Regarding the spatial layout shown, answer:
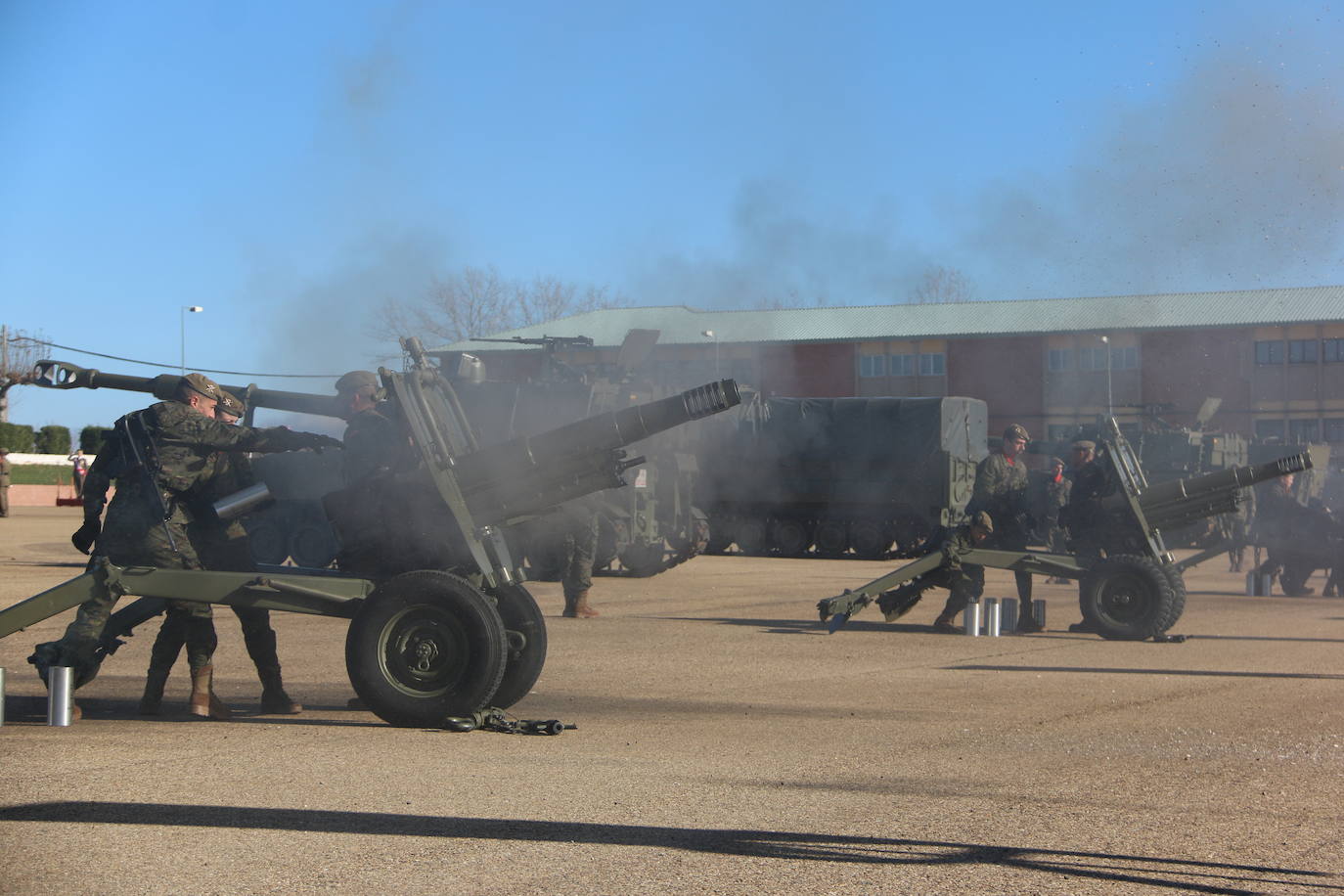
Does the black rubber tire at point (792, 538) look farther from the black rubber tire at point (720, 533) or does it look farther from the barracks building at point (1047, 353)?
the barracks building at point (1047, 353)

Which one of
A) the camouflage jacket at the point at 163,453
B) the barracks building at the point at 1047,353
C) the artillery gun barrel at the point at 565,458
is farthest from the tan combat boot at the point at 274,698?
the barracks building at the point at 1047,353

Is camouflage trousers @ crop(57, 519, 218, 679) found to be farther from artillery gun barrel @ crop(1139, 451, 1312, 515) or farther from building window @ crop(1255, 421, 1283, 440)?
building window @ crop(1255, 421, 1283, 440)

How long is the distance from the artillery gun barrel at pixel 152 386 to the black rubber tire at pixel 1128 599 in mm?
7021

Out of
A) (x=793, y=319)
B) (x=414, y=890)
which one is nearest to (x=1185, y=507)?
(x=414, y=890)

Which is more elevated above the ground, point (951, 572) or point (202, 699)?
point (951, 572)

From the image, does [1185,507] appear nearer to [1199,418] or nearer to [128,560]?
[128,560]

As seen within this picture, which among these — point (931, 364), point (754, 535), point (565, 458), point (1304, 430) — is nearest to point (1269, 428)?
point (1304, 430)

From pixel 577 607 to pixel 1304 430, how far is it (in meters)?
24.6

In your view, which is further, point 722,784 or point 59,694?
point 59,694

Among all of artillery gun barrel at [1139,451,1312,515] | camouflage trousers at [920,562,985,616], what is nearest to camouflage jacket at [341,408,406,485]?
camouflage trousers at [920,562,985,616]

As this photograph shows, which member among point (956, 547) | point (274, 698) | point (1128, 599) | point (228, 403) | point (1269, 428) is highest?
point (1269, 428)

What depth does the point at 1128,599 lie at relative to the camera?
13086 millimetres

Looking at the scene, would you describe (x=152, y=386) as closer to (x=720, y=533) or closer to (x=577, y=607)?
(x=577, y=607)

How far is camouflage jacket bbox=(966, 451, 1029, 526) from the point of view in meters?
13.7
